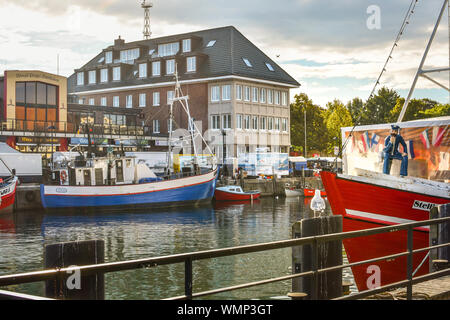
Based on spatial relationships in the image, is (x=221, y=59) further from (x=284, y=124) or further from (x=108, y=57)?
(x=108, y=57)

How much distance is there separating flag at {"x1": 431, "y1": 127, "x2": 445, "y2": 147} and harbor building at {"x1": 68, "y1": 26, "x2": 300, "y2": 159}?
4858 centimetres

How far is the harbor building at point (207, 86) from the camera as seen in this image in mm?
67562

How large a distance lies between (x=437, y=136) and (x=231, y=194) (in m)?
40.0

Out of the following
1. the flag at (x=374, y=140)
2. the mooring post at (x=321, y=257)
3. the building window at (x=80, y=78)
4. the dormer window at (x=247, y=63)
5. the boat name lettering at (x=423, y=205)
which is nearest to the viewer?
the mooring post at (x=321, y=257)

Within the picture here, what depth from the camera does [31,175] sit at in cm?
4959

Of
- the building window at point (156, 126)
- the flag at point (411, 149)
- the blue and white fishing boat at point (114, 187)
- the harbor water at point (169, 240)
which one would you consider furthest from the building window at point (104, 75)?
the flag at point (411, 149)

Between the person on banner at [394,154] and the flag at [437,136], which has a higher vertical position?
the flag at [437,136]

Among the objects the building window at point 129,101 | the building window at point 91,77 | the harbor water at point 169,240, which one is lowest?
the harbor water at point 169,240

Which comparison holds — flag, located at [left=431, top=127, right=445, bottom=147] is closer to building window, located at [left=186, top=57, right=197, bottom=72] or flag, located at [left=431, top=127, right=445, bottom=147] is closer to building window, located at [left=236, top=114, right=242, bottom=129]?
building window, located at [left=236, top=114, right=242, bottom=129]

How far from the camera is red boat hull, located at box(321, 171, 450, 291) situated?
14.0 metres

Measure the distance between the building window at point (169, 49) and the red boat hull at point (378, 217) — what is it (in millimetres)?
59339

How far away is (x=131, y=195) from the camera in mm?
46688

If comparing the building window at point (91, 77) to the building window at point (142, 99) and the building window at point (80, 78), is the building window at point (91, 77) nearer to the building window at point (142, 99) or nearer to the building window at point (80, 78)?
the building window at point (80, 78)

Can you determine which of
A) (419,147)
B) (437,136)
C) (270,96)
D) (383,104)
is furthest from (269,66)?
(437,136)
